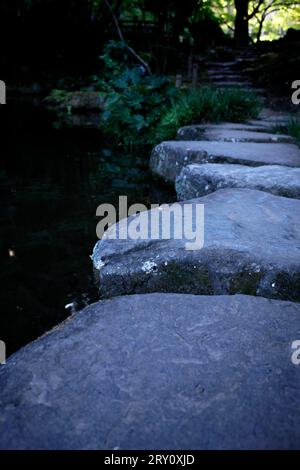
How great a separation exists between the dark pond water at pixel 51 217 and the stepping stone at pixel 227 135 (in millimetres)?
632

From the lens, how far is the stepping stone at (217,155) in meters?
2.91

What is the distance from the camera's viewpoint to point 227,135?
382cm

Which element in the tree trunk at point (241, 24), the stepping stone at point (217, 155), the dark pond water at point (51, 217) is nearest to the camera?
the dark pond water at point (51, 217)

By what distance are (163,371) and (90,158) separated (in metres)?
4.21

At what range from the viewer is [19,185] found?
11.9ft

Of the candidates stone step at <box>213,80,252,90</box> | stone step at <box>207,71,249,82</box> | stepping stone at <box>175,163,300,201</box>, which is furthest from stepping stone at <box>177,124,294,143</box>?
stone step at <box>207,71,249,82</box>

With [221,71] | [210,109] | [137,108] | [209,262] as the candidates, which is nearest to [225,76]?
[221,71]

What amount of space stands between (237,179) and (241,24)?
18770 mm

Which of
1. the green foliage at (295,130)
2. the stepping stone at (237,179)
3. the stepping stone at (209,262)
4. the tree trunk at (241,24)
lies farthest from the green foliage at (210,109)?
the tree trunk at (241,24)

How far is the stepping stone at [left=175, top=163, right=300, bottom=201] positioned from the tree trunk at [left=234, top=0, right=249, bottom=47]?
1764 centimetres

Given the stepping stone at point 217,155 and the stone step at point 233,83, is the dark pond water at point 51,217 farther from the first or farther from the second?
the stone step at point 233,83

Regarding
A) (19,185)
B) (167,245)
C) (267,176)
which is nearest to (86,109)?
(19,185)

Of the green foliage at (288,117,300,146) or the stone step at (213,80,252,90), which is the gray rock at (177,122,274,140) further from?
the stone step at (213,80,252,90)

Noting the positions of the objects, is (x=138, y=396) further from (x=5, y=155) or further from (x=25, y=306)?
(x=5, y=155)
